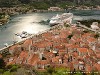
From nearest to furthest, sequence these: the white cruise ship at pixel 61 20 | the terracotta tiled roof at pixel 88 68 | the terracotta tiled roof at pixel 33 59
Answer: the terracotta tiled roof at pixel 88 68, the terracotta tiled roof at pixel 33 59, the white cruise ship at pixel 61 20

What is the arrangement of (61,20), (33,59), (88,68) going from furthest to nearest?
(61,20) < (33,59) < (88,68)

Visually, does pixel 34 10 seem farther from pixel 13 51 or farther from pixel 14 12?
pixel 13 51

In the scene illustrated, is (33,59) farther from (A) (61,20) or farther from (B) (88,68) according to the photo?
(A) (61,20)

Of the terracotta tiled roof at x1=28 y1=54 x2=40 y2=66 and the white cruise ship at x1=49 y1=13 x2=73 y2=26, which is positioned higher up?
the terracotta tiled roof at x1=28 y1=54 x2=40 y2=66

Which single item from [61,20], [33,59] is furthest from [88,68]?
[61,20]

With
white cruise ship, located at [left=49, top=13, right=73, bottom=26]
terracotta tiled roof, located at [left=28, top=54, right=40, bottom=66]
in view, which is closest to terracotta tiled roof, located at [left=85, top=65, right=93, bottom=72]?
terracotta tiled roof, located at [left=28, top=54, right=40, bottom=66]

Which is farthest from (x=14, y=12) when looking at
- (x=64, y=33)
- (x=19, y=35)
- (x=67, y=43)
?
(x=67, y=43)

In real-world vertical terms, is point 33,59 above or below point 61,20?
above

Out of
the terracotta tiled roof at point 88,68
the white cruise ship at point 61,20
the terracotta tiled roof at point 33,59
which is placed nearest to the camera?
the terracotta tiled roof at point 88,68

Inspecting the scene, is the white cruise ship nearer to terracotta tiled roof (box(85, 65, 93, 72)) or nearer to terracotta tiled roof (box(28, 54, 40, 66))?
terracotta tiled roof (box(28, 54, 40, 66))

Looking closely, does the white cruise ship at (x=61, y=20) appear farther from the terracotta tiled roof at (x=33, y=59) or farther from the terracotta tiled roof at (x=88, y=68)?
the terracotta tiled roof at (x=88, y=68)

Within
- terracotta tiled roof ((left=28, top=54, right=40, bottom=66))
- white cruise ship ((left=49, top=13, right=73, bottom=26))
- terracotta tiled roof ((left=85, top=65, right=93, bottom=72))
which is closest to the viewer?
terracotta tiled roof ((left=85, top=65, right=93, bottom=72))

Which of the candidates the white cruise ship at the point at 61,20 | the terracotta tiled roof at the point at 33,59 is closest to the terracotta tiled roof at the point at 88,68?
the terracotta tiled roof at the point at 33,59
